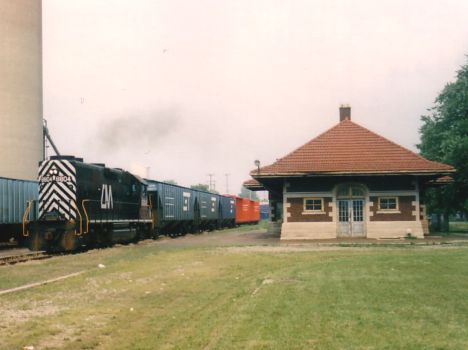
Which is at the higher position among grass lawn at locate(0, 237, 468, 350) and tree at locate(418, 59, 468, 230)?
tree at locate(418, 59, 468, 230)

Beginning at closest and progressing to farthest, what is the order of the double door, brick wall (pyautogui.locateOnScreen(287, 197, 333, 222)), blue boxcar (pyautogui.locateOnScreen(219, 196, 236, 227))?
brick wall (pyautogui.locateOnScreen(287, 197, 333, 222)) < the double door < blue boxcar (pyautogui.locateOnScreen(219, 196, 236, 227))

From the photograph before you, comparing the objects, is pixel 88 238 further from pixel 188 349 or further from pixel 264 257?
pixel 188 349

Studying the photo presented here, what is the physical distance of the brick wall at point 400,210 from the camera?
32094mm

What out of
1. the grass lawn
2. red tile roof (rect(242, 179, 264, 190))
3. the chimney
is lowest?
the grass lawn

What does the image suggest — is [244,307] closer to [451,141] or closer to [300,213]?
[300,213]

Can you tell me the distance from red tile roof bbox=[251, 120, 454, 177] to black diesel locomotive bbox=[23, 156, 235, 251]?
653 cm

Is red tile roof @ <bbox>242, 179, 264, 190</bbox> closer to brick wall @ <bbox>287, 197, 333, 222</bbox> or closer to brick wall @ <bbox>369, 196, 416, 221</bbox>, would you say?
brick wall @ <bbox>287, 197, 333, 222</bbox>

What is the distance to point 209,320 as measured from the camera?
28.1ft

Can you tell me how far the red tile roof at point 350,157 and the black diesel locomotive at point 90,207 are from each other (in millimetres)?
6530

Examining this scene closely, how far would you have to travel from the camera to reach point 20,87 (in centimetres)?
4475

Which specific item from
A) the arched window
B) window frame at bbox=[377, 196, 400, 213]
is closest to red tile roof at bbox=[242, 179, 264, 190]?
the arched window

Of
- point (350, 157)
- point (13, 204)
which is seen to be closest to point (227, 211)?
point (350, 157)

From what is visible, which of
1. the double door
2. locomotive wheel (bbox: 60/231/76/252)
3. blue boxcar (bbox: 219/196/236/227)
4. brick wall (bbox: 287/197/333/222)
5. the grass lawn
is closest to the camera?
the grass lawn

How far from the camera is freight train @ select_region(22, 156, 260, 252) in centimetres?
2277
